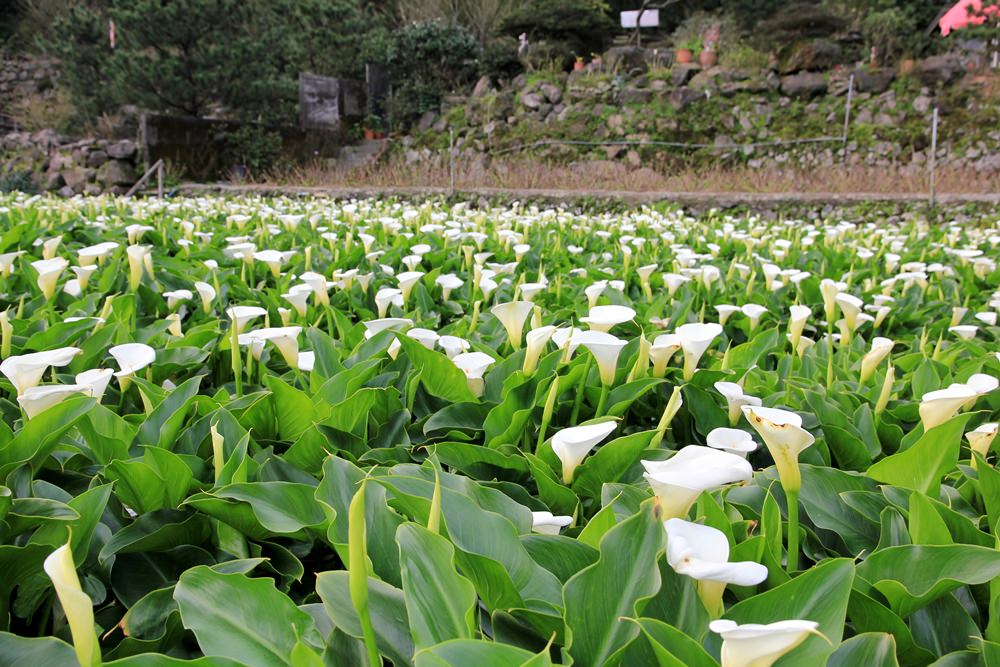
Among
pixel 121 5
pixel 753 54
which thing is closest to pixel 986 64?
pixel 753 54

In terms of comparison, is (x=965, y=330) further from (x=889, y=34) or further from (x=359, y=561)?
(x=889, y=34)

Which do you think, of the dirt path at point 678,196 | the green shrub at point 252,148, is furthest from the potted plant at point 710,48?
the green shrub at point 252,148

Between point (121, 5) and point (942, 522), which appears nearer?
point (942, 522)

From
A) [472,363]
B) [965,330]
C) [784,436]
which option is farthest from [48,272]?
[965,330]

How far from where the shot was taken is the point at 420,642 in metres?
0.66

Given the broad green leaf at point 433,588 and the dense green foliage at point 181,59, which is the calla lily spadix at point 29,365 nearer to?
the broad green leaf at point 433,588

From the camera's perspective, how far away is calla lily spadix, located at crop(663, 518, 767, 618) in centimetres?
62

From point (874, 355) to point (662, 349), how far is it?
0.49 m

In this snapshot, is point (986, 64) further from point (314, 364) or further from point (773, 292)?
point (314, 364)

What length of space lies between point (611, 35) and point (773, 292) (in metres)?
21.0

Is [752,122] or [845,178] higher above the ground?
[752,122]

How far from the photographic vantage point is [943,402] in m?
1.07

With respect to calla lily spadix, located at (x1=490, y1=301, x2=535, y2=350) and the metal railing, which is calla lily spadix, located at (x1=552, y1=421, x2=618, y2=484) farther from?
the metal railing

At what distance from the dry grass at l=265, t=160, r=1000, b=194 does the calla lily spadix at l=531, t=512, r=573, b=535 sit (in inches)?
396
